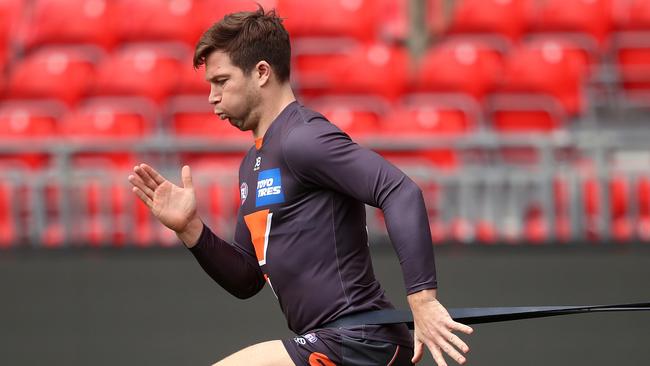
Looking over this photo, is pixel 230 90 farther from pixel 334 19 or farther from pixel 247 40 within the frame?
pixel 334 19

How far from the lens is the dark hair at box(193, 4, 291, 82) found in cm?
339

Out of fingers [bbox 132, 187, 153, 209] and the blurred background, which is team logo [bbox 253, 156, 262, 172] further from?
the blurred background

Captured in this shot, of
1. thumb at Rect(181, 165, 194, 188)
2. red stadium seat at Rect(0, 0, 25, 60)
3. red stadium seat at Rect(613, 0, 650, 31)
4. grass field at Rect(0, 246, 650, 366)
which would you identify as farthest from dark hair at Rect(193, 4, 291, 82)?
red stadium seat at Rect(0, 0, 25, 60)

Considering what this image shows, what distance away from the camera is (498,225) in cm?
710

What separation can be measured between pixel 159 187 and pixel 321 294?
65 cm

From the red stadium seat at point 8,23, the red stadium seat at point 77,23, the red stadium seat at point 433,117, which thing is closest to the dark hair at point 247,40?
the red stadium seat at point 433,117

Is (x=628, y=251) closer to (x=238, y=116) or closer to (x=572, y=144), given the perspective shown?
(x=572, y=144)

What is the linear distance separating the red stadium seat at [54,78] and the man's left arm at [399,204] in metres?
7.22

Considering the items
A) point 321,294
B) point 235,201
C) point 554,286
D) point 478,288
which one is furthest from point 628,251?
point 321,294

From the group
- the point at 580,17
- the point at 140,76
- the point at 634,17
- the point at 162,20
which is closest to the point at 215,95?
the point at 140,76

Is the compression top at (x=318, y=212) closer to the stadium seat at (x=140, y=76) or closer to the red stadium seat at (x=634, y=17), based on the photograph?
the stadium seat at (x=140, y=76)

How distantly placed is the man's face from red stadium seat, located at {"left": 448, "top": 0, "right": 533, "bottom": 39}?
6.93 m

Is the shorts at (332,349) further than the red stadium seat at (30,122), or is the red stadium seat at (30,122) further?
the red stadium seat at (30,122)

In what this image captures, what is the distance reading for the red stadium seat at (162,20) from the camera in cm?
1066
